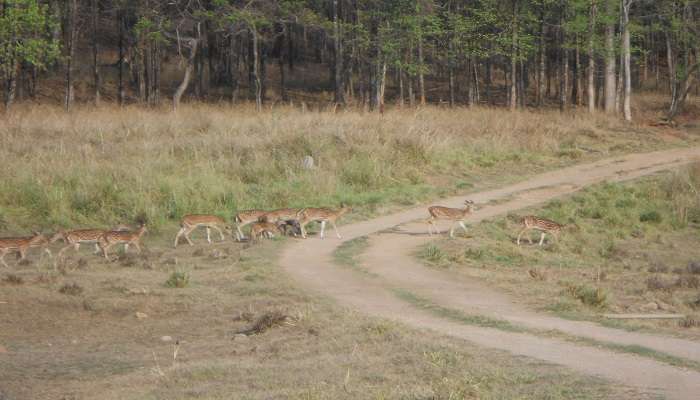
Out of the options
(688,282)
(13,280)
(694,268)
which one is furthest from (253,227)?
(694,268)

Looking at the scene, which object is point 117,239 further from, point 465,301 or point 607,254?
point 607,254

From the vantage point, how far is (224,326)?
13.8m

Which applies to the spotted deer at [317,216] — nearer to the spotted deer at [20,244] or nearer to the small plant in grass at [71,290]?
the spotted deer at [20,244]

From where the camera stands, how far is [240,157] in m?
27.9

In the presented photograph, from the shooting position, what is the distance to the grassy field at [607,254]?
15298 mm

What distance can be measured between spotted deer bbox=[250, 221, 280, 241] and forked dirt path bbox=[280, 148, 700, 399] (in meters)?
0.78

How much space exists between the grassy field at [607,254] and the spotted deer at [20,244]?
315 inches

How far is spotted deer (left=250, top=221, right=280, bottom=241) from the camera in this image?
20844mm

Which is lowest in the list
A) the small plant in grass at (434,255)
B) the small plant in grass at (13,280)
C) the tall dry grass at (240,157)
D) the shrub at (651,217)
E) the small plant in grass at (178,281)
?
the shrub at (651,217)

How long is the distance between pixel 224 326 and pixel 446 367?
4415mm

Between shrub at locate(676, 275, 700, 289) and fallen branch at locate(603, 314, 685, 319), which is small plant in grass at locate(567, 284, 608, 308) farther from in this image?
shrub at locate(676, 275, 700, 289)

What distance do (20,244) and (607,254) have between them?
13.6m

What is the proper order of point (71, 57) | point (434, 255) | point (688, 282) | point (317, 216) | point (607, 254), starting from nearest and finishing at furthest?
point (688, 282) → point (434, 255) → point (317, 216) → point (607, 254) → point (71, 57)

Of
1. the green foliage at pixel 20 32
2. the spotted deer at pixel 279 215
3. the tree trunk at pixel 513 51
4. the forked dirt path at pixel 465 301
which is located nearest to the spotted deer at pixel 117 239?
the spotted deer at pixel 279 215
